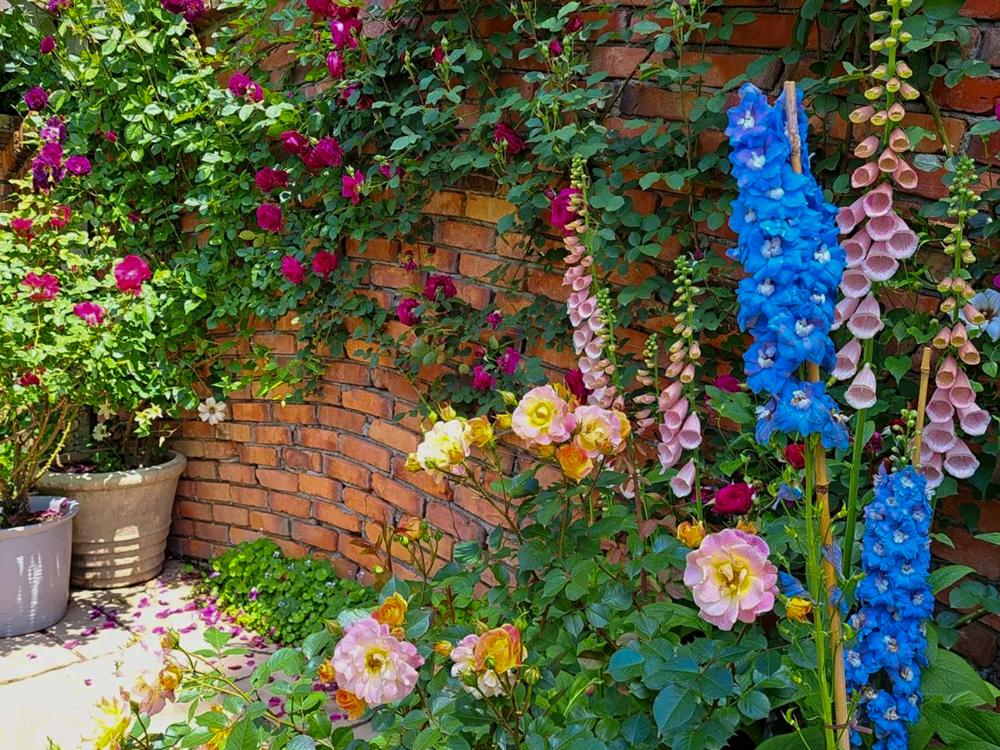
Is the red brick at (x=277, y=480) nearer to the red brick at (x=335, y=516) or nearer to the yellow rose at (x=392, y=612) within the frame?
the red brick at (x=335, y=516)

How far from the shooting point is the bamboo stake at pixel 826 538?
0.81 meters

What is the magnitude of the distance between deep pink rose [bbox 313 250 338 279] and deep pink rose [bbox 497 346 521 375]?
0.69m

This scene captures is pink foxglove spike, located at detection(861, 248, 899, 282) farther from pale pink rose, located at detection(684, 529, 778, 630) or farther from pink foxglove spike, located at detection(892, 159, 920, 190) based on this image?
pale pink rose, located at detection(684, 529, 778, 630)

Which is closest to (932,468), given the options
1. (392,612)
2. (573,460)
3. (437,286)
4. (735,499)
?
(735,499)

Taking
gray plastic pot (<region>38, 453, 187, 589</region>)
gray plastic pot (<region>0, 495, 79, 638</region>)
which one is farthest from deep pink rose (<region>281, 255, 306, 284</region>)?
gray plastic pot (<region>0, 495, 79, 638</region>)

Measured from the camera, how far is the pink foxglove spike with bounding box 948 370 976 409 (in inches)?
42.7

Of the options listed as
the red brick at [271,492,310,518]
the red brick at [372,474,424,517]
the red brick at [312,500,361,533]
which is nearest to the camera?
the red brick at [372,474,424,517]

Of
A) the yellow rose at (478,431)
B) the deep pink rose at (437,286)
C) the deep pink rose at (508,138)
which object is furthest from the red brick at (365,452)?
the yellow rose at (478,431)

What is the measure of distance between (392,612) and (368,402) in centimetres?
150

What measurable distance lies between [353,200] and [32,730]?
1484 mm

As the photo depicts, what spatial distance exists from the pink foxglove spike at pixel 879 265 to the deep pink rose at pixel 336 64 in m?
1.45

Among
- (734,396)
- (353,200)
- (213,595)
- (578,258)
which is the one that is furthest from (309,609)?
(734,396)

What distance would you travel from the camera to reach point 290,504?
106 inches

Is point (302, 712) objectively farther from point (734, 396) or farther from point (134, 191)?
point (134, 191)
